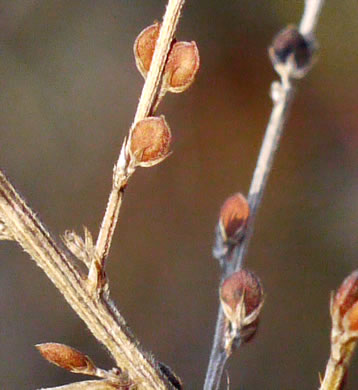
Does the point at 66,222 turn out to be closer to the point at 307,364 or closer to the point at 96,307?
the point at 307,364

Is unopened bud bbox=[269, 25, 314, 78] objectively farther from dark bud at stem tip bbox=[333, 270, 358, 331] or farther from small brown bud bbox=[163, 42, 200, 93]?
dark bud at stem tip bbox=[333, 270, 358, 331]

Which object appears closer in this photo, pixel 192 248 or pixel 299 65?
pixel 299 65

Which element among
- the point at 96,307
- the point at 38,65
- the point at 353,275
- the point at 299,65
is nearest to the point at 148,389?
the point at 96,307

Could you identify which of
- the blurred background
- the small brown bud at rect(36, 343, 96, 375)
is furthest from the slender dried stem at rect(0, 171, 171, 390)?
the blurred background

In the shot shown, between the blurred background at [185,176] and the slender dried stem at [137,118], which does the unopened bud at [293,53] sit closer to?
the slender dried stem at [137,118]

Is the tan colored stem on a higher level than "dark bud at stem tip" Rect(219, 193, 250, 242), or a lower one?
higher

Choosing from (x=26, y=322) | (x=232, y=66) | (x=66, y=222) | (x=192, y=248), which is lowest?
(x=26, y=322)
